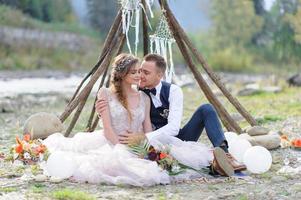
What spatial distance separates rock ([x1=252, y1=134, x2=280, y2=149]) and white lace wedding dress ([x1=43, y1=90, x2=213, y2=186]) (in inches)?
66.3

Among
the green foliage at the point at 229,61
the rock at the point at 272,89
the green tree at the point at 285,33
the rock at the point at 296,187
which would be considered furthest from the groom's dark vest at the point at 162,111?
the green foliage at the point at 229,61

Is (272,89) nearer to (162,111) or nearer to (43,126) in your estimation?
(43,126)

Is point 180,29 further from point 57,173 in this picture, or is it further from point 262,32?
point 262,32

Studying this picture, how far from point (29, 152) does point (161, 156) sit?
1.49 metres

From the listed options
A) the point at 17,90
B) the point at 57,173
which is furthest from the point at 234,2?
the point at 57,173

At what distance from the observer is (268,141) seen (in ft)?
27.9

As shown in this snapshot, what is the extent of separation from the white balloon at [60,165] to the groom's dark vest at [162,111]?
3.29ft

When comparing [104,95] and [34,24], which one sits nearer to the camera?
[104,95]

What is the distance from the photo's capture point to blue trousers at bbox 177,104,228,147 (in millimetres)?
6855

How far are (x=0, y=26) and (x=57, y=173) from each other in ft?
100

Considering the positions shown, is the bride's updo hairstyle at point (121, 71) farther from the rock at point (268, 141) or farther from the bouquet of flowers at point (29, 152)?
the rock at point (268, 141)

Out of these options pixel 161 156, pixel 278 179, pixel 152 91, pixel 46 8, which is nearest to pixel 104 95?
pixel 152 91

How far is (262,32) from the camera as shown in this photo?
42.2 meters

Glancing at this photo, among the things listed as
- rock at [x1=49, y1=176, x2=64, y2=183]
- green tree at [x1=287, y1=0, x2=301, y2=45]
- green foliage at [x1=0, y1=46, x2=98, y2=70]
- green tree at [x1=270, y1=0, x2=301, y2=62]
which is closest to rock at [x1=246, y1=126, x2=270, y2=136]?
rock at [x1=49, y1=176, x2=64, y2=183]
